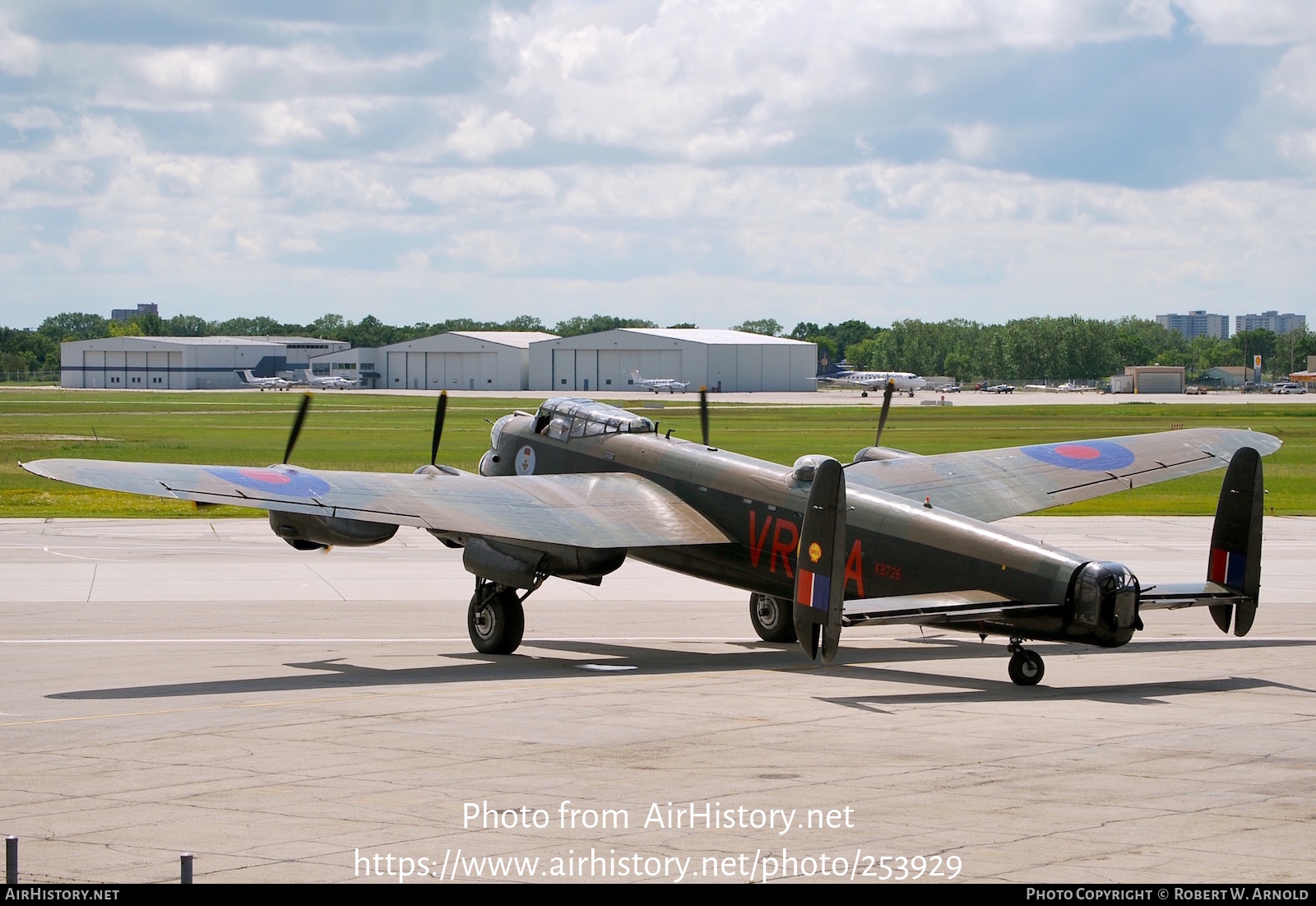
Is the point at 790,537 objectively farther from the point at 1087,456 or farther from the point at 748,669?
the point at 1087,456

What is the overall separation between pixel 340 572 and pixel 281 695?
13157mm

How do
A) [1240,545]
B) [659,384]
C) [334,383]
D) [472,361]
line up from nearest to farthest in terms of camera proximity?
[1240,545]
[659,384]
[334,383]
[472,361]

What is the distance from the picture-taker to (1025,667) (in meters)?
18.4

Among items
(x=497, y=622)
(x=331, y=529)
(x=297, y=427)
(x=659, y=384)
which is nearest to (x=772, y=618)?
(x=497, y=622)

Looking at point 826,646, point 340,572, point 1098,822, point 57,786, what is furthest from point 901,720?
point 340,572

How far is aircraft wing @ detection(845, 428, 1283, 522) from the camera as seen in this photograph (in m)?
23.7

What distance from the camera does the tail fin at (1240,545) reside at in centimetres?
1850

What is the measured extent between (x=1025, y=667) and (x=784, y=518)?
159 inches

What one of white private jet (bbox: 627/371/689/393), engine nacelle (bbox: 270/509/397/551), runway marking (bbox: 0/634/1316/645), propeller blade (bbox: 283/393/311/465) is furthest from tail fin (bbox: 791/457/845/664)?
white private jet (bbox: 627/371/689/393)

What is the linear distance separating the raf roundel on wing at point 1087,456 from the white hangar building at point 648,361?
493 feet

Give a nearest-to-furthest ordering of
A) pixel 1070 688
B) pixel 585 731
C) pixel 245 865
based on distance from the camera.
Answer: pixel 245 865, pixel 585 731, pixel 1070 688

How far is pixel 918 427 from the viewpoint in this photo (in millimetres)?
96500

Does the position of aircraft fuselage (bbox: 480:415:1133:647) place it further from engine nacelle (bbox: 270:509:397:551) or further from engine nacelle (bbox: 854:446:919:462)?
engine nacelle (bbox: 270:509:397:551)
